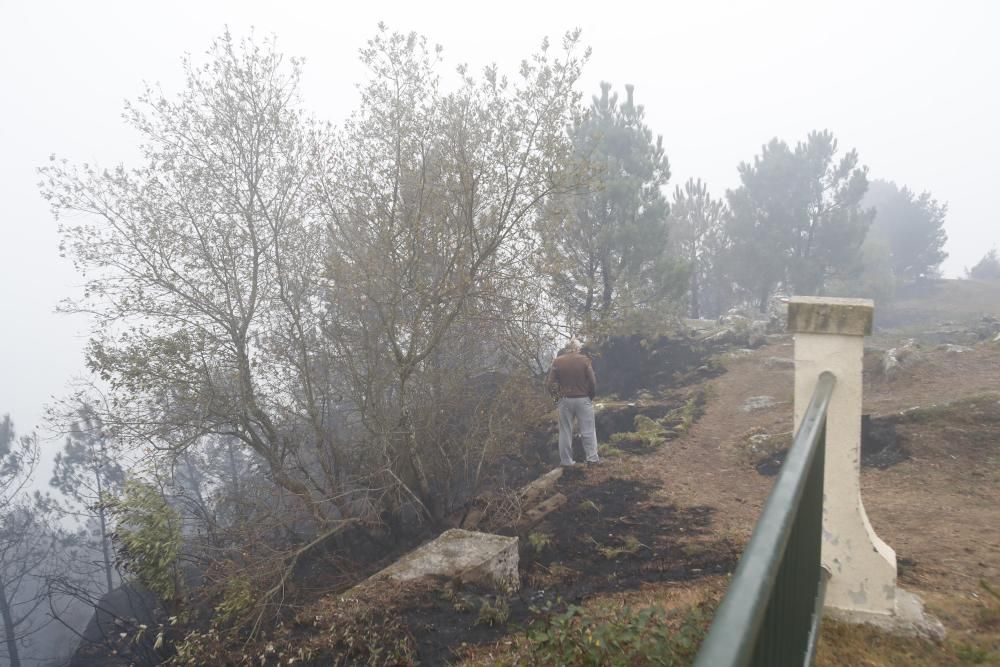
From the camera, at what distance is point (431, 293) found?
24.5 feet

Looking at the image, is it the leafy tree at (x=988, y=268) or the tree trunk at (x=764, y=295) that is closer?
the tree trunk at (x=764, y=295)

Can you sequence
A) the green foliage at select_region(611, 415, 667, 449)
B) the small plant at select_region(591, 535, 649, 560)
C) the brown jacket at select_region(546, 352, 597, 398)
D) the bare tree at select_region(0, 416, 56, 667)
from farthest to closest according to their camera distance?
the bare tree at select_region(0, 416, 56, 667), the green foliage at select_region(611, 415, 667, 449), the brown jacket at select_region(546, 352, 597, 398), the small plant at select_region(591, 535, 649, 560)

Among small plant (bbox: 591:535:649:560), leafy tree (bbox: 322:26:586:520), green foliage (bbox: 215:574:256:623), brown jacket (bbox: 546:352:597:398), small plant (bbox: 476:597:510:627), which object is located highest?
leafy tree (bbox: 322:26:586:520)

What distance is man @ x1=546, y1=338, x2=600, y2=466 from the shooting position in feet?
26.9

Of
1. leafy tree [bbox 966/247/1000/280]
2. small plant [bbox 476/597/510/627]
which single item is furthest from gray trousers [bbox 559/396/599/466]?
leafy tree [bbox 966/247/1000/280]

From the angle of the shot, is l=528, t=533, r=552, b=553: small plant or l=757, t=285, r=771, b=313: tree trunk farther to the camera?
l=757, t=285, r=771, b=313: tree trunk

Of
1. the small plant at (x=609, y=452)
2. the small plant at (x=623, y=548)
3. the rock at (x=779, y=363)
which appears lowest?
the small plant at (x=623, y=548)

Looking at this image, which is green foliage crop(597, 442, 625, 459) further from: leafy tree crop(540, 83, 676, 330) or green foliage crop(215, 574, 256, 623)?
leafy tree crop(540, 83, 676, 330)

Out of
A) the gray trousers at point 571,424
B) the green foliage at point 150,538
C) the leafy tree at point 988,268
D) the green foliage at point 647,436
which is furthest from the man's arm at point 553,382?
the leafy tree at point 988,268

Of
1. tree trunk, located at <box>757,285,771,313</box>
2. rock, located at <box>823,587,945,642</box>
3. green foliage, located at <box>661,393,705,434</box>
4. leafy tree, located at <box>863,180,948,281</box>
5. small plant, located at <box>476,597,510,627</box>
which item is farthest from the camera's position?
leafy tree, located at <box>863,180,948,281</box>

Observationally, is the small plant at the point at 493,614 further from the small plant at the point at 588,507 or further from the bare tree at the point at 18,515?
the bare tree at the point at 18,515

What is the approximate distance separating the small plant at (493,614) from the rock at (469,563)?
0.47 meters

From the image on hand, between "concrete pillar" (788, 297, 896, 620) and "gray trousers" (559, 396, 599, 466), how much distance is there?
17.7ft

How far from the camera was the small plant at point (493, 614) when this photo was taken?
4484 mm
